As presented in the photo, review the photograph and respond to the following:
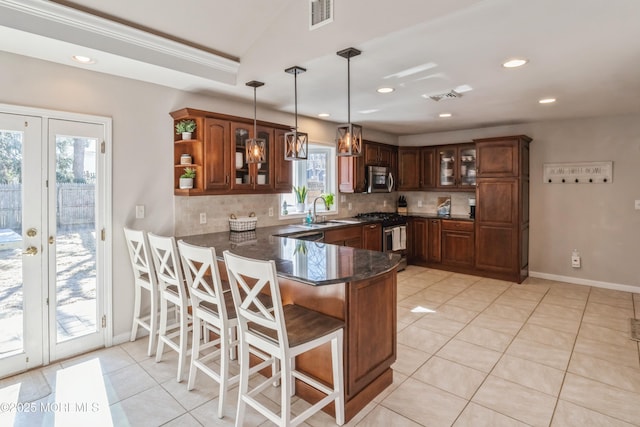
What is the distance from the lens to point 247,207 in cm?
429

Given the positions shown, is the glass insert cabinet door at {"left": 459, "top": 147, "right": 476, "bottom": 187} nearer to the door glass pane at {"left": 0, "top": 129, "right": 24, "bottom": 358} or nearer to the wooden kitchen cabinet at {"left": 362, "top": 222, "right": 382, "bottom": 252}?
the wooden kitchen cabinet at {"left": 362, "top": 222, "right": 382, "bottom": 252}

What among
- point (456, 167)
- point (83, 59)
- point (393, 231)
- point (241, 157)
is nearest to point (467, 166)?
point (456, 167)

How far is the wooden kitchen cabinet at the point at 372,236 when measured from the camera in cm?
512

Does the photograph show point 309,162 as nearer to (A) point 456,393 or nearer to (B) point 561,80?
(B) point 561,80

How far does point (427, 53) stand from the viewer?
2.62 m

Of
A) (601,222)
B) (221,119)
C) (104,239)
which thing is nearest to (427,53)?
(221,119)

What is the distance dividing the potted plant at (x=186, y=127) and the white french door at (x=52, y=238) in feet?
2.07

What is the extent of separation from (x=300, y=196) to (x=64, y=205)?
2.83 meters

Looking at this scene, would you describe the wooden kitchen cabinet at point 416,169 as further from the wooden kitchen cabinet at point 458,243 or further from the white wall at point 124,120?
the white wall at point 124,120

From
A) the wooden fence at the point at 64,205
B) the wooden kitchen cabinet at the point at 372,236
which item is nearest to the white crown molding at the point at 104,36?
the wooden fence at the point at 64,205

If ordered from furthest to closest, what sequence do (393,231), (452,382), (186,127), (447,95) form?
(393,231)
(447,95)
(186,127)
(452,382)

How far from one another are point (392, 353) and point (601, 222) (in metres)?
4.31

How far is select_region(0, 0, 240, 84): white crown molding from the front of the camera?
2236 mm

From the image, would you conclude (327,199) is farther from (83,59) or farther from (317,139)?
(83,59)
